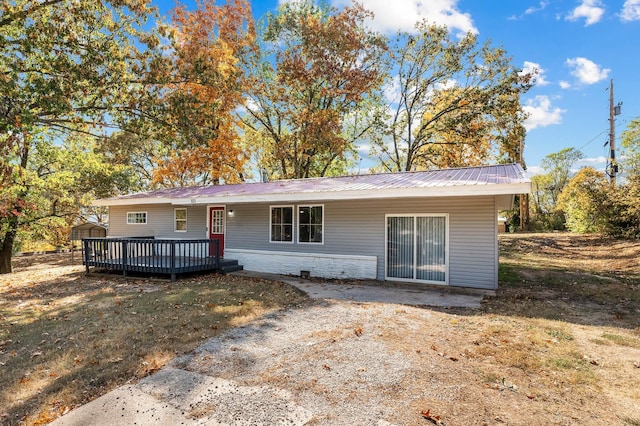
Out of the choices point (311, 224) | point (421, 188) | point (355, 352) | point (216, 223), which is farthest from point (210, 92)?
point (355, 352)

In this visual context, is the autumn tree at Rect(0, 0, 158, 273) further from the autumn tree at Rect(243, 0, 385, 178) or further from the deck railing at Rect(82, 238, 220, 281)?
the autumn tree at Rect(243, 0, 385, 178)

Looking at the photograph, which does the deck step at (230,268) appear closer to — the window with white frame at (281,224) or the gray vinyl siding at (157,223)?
the window with white frame at (281,224)

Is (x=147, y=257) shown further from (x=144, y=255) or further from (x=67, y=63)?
(x=67, y=63)

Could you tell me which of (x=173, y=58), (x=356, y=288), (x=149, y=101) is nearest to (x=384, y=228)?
(x=356, y=288)

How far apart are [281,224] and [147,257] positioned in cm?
433

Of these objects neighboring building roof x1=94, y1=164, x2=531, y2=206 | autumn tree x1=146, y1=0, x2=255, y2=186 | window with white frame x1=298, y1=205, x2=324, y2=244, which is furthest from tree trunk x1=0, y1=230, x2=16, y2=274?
window with white frame x1=298, y1=205, x2=324, y2=244

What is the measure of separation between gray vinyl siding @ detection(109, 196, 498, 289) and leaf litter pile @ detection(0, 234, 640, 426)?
1.09 metres

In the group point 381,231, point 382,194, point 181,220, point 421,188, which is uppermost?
point 421,188

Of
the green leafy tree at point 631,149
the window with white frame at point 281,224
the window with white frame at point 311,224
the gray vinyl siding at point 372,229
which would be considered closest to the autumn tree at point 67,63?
the gray vinyl siding at point 372,229

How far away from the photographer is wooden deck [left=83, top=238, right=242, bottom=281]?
10.6m

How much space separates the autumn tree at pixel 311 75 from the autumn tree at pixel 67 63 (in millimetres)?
10167

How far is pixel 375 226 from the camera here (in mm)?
10117

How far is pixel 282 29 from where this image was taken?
66.3 ft

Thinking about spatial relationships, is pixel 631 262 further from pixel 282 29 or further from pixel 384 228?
pixel 282 29
